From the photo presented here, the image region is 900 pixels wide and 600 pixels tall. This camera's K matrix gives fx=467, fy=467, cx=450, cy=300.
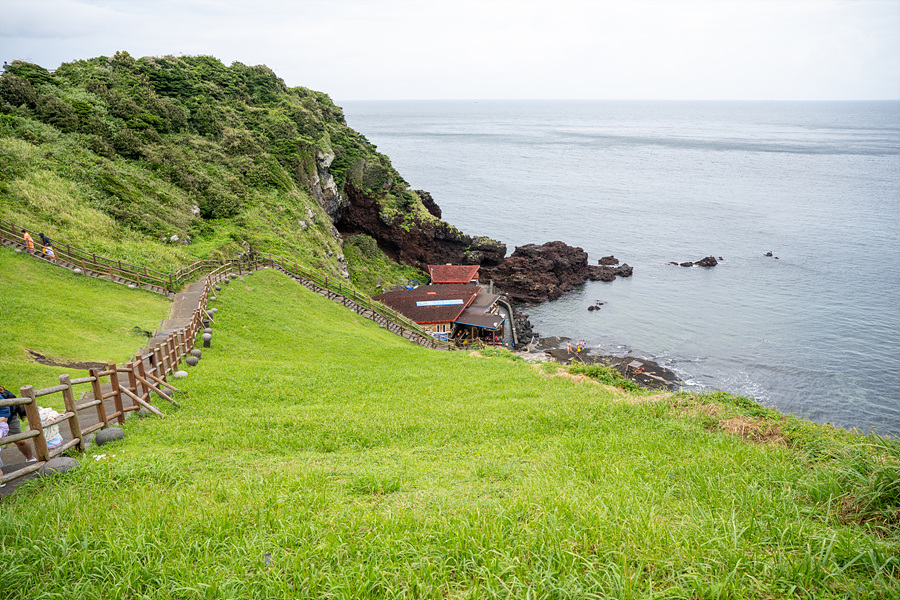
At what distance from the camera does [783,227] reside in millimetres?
92812

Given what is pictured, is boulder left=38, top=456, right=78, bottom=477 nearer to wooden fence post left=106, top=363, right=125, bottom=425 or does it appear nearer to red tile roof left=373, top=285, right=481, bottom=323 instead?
wooden fence post left=106, top=363, right=125, bottom=425

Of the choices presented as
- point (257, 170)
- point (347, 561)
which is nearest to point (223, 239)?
point (257, 170)

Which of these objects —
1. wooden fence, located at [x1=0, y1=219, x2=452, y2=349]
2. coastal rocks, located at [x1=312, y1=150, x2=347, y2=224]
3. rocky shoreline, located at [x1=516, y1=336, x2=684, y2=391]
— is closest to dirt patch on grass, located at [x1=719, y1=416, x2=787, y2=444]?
wooden fence, located at [x1=0, y1=219, x2=452, y2=349]

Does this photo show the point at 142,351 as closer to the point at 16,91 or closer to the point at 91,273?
the point at 91,273

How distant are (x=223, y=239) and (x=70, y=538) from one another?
123ft

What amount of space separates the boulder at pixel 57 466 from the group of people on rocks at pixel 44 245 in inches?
976

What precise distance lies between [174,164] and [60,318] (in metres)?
28.7

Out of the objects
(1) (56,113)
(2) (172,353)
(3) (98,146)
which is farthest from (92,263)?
(1) (56,113)

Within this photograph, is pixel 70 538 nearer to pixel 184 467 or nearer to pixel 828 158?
pixel 184 467

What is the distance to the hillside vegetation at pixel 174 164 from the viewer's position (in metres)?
33.1

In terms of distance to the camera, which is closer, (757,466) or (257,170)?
(757,466)

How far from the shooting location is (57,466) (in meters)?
8.66

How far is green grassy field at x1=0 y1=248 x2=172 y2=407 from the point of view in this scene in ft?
54.5

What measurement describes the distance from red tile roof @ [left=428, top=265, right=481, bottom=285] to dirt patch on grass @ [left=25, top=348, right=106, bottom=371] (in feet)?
154
